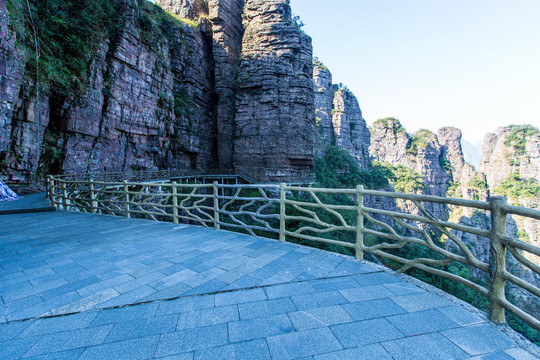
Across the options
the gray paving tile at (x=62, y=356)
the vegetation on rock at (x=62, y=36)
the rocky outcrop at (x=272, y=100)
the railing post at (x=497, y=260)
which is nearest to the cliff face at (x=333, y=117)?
the rocky outcrop at (x=272, y=100)

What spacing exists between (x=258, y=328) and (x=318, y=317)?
0.50m

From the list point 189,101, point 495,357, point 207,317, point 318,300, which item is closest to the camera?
point 495,357

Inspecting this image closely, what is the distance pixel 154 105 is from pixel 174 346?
22.3 m

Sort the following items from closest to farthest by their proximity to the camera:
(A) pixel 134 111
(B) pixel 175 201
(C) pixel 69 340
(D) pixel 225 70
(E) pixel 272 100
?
(C) pixel 69 340
(B) pixel 175 201
(A) pixel 134 111
(E) pixel 272 100
(D) pixel 225 70

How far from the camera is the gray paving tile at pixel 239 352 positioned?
144cm

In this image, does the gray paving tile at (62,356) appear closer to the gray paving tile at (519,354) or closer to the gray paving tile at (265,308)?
the gray paving tile at (265,308)

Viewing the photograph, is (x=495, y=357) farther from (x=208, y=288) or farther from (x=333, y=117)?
(x=333, y=117)

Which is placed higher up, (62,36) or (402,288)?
(62,36)

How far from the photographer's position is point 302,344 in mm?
1551

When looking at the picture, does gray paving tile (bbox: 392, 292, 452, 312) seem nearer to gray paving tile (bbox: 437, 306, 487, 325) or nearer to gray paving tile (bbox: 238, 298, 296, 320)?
gray paving tile (bbox: 437, 306, 487, 325)

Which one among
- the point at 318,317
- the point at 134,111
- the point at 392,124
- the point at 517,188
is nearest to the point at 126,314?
the point at 318,317

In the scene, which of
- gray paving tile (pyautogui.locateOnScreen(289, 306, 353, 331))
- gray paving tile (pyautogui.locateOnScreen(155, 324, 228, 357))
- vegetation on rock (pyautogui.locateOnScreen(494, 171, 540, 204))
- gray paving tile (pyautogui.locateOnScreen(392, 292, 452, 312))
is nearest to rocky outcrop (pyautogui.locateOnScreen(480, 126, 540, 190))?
vegetation on rock (pyautogui.locateOnScreen(494, 171, 540, 204))

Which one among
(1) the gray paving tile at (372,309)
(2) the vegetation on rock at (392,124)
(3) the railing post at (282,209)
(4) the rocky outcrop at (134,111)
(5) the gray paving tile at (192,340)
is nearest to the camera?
(5) the gray paving tile at (192,340)

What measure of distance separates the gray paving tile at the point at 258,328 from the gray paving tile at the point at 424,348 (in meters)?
0.71
